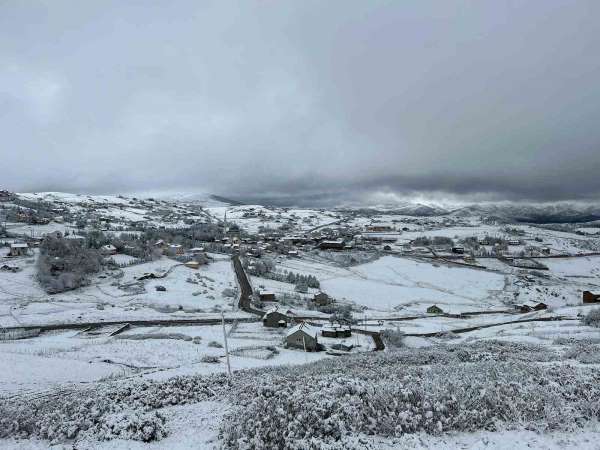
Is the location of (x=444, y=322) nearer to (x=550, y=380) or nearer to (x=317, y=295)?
(x=317, y=295)

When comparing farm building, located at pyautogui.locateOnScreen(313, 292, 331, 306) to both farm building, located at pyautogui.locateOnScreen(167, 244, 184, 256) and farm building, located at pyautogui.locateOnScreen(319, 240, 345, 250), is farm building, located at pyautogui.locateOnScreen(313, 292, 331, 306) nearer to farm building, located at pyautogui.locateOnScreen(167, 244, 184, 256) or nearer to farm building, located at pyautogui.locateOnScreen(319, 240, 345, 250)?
farm building, located at pyautogui.locateOnScreen(167, 244, 184, 256)

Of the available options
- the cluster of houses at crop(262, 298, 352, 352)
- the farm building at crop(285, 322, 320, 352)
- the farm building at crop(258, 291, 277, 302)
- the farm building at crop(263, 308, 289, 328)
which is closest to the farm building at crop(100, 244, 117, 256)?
→ the farm building at crop(258, 291, 277, 302)

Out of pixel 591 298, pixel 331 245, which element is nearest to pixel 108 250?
pixel 331 245

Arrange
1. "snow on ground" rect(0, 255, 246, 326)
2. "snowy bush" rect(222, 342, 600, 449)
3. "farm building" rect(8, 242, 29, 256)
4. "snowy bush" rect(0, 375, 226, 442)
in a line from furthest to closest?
"farm building" rect(8, 242, 29, 256) < "snow on ground" rect(0, 255, 246, 326) < "snowy bush" rect(0, 375, 226, 442) < "snowy bush" rect(222, 342, 600, 449)

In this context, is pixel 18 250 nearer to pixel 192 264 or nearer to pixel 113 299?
pixel 113 299

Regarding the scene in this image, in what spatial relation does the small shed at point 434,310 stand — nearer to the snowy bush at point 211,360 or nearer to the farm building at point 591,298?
the farm building at point 591,298

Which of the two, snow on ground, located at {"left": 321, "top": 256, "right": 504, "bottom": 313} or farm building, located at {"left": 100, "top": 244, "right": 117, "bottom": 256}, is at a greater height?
farm building, located at {"left": 100, "top": 244, "right": 117, "bottom": 256}

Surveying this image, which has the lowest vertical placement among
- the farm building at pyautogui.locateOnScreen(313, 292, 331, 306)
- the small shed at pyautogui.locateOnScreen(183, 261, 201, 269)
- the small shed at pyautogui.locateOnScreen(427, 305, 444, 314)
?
the small shed at pyautogui.locateOnScreen(427, 305, 444, 314)
